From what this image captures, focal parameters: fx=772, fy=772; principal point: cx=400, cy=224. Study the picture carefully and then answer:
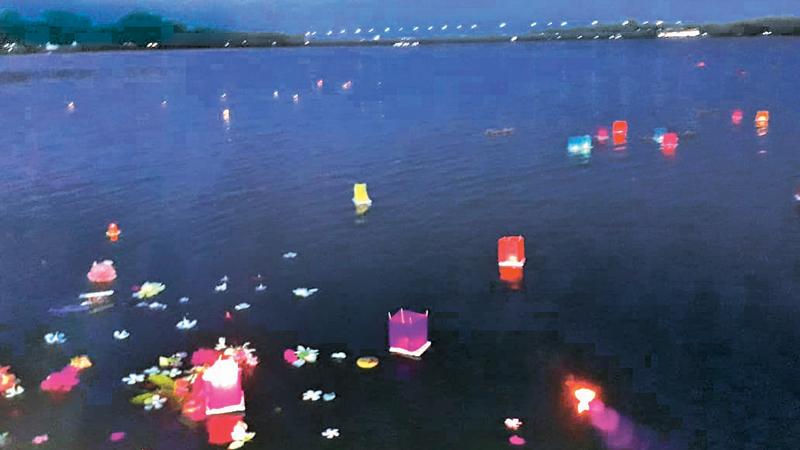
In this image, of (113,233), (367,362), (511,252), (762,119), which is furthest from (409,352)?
(762,119)

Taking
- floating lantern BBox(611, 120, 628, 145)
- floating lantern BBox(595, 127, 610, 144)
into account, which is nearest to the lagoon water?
floating lantern BBox(611, 120, 628, 145)

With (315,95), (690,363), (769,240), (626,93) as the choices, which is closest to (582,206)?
(769,240)

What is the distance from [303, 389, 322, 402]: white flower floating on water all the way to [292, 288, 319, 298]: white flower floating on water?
2.83m

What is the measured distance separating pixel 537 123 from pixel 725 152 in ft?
26.5

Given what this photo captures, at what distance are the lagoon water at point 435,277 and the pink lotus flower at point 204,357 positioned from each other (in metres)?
0.53

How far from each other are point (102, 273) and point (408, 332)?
5.41 metres

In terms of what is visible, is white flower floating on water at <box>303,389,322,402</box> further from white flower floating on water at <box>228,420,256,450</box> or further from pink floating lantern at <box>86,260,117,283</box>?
pink floating lantern at <box>86,260,117,283</box>

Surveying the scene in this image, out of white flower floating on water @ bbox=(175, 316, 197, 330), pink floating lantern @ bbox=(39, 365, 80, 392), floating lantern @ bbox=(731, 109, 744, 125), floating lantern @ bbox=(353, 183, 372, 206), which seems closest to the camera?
pink floating lantern @ bbox=(39, 365, 80, 392)

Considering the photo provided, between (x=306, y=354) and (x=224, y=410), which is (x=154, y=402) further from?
(x=306, y=354)

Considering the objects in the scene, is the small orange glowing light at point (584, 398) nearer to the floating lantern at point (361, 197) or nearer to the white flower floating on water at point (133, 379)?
the white flower floating on water at point (133, 379)

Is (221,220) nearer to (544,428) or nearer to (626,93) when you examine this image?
(544,428)

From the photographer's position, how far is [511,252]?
11641 millimetres

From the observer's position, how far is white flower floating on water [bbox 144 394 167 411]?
26.2 ft

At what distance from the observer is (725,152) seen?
67.6 feet
